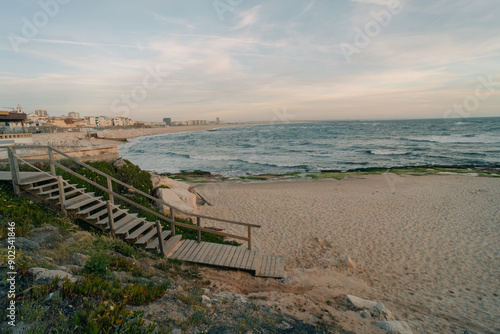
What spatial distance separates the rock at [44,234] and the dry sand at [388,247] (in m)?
4.85

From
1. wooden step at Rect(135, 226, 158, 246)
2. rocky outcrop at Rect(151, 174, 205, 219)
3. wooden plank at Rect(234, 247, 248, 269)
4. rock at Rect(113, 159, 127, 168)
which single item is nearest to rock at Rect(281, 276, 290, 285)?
wooden plank at Rect(234, 247, 248, 269)

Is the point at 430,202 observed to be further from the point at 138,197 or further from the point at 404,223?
the point at 138,197

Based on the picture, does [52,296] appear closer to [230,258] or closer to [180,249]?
[180,249]

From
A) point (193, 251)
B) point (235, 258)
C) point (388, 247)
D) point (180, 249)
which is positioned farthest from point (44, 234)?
point (388, 247)

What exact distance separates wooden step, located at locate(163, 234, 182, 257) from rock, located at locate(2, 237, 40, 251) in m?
3.06

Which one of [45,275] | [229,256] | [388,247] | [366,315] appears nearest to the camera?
[45,275]

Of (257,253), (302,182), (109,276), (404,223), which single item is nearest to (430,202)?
(404,223)

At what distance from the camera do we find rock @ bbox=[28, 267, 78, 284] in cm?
411

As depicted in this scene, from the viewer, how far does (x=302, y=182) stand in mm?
23938

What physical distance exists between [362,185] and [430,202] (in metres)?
6.06

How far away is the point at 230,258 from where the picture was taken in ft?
25.3

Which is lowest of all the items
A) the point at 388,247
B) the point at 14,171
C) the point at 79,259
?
the point at 388,247

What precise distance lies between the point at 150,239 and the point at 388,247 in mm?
9094
